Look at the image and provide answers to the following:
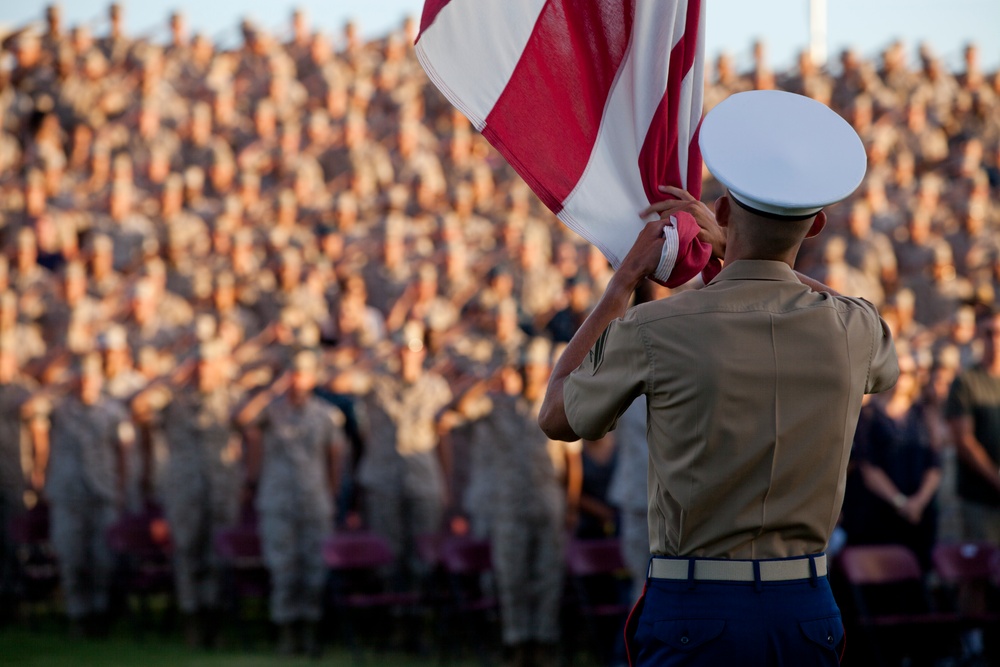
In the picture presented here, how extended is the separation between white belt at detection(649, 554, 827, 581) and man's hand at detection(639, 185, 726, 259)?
2.01ft

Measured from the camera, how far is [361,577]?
8547mm

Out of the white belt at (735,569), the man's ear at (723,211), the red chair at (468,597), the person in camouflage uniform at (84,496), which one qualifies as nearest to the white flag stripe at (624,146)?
the man's ear at (723,211)

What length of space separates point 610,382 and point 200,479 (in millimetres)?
6887

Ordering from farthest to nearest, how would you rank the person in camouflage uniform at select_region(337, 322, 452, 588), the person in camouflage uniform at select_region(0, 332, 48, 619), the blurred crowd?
1. the person in camouflage uniform at select_region(0, 332, 48, 619)
2. the person in camouflage uniform at select_region(337, 322, 452, 588)
3. the blurred crowd

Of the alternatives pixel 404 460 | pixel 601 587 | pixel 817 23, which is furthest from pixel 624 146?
pixel 817 23

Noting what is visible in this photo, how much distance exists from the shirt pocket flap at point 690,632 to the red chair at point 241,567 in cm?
642

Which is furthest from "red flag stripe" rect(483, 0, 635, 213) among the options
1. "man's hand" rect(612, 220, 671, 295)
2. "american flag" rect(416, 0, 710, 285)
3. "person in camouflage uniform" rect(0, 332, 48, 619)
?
"person in camouflage uniform" rect(0, 332, 48, 619)

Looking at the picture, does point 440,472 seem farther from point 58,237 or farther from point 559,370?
point 559,370

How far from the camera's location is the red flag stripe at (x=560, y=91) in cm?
305

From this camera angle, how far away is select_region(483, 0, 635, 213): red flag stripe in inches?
120

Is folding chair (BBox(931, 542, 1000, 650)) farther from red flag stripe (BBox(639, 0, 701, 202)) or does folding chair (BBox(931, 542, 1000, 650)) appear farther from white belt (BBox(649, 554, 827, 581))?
white belt (BBox(649, 554, 827, 581))

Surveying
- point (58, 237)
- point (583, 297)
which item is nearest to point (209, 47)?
point (58, 237)

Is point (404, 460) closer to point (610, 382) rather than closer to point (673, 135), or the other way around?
point (673, 135)

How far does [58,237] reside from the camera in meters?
12.0
